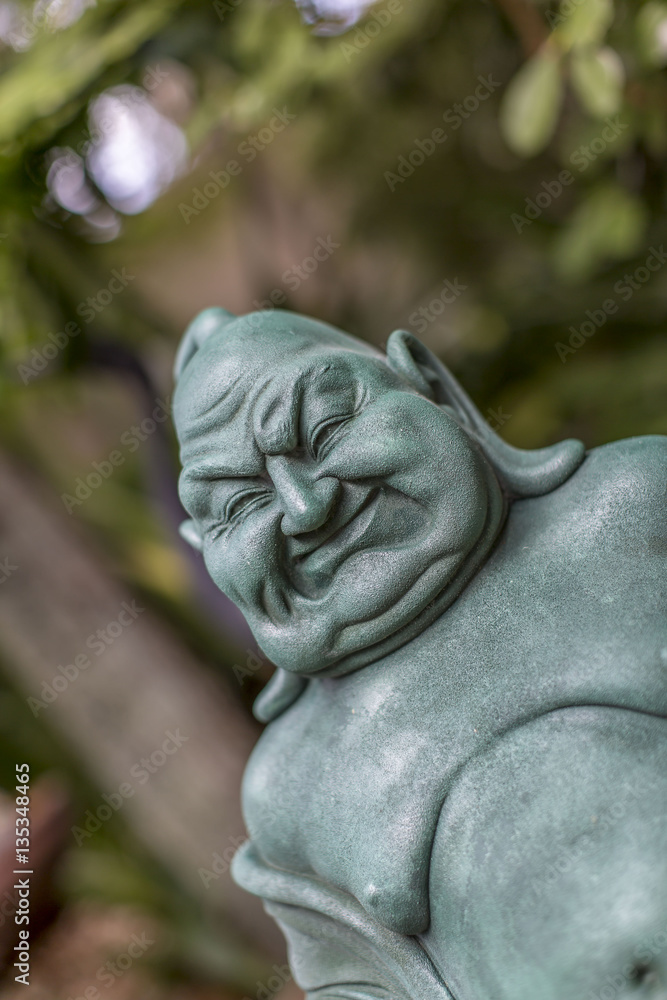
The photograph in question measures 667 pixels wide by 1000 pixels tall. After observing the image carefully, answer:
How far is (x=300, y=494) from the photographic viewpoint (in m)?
0.96

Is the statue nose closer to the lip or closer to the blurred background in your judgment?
the lip

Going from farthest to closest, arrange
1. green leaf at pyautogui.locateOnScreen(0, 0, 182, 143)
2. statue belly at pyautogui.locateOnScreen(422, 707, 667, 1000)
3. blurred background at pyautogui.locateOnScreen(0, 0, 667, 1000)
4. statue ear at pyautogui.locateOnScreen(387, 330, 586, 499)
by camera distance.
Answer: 1. blurred background at pyautogui.locateOnScreen(0, 0, 667, 1000)
2. green leaf at pyautogui.locateOnScreen(0, 0, 182, 143)
3. statue ear at pyautogui.locateOnScreen(387, 330, 586, 499)
4. statue belly at pyautogui.locateOnScreen(422, 707, 667, 1000)

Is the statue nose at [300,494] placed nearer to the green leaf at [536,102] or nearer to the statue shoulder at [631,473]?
the statue shoulder at [631,473]

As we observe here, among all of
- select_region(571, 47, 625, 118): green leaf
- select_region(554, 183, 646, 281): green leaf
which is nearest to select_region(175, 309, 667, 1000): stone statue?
select_region(571, 47, 625, 118): green leaf

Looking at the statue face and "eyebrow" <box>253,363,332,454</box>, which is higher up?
"eyebrow" <box>253,363,332,454</box>

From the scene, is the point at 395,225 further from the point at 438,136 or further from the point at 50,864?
the point at 50,864

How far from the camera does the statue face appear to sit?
38.8 inches

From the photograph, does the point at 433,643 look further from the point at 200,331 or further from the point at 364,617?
the point at 200,331

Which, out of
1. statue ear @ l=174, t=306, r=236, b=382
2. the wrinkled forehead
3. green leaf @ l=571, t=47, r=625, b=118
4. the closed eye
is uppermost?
statue ear @ l=174, t=306, r=236, b=382

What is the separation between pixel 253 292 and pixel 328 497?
2.16 metres

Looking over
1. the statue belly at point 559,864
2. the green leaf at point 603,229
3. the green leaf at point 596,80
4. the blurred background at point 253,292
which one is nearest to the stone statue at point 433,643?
the statue belly at point 559,864

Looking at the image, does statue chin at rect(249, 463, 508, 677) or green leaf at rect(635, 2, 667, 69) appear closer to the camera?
statue chin at rect(249, 463, 508, 677)

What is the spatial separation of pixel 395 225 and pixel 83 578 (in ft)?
5.44

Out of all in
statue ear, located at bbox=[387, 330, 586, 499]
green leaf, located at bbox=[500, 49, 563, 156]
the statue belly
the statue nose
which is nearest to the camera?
the statue belly
